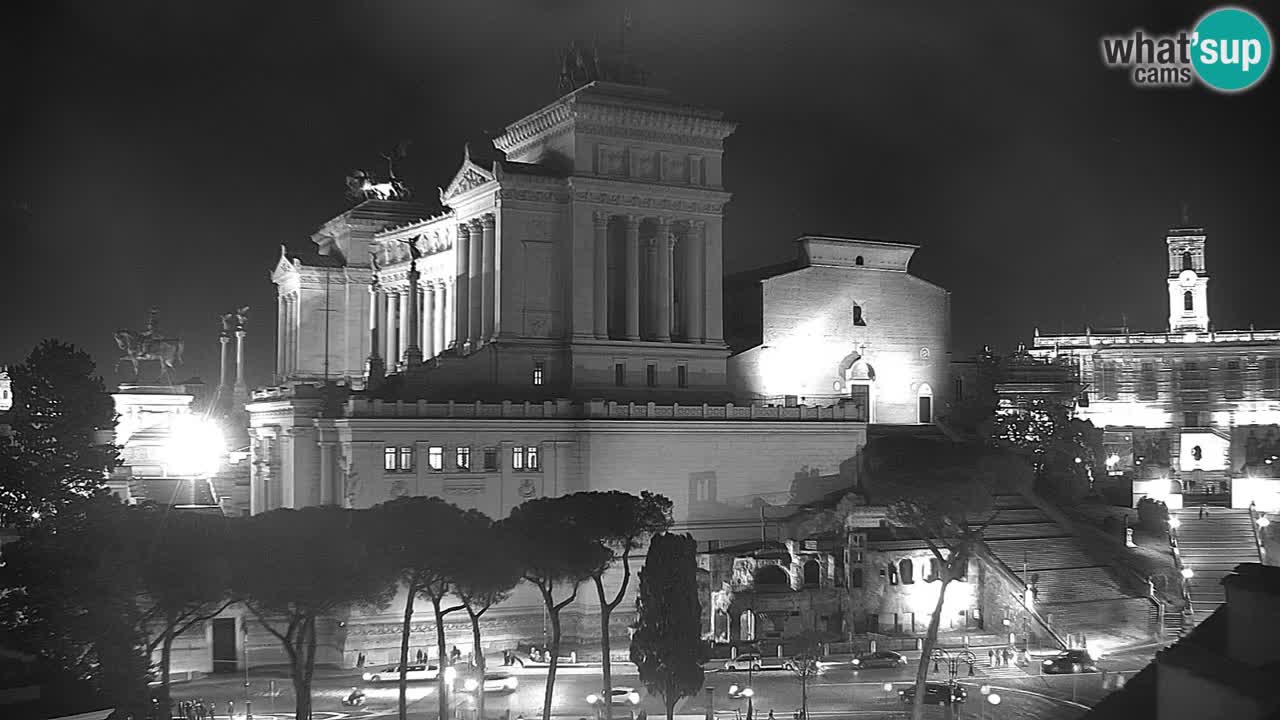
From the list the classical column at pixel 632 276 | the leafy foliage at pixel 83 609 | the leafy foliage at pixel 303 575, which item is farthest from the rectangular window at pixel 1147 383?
the leafy foliage at pixel 83 609

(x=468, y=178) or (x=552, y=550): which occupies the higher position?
(x=468, y=178)

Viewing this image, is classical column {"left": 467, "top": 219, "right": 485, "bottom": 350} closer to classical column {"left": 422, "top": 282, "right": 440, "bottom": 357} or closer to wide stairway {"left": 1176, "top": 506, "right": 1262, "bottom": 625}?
classical column {"left": 422, "top": 282, "right": 440, "bottom": 357}

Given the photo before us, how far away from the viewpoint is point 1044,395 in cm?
9044

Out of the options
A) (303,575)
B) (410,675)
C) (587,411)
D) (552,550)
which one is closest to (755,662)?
(552,550)

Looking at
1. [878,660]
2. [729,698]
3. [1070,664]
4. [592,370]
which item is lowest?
[729,698]

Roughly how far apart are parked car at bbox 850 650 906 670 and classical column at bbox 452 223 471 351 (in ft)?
97.0

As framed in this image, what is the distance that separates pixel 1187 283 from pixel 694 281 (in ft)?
214

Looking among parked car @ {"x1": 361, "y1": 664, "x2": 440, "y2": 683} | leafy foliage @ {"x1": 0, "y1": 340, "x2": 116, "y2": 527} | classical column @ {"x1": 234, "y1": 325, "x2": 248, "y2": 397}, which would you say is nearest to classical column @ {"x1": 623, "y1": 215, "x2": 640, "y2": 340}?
parked car @ {"x1": 361, "y1": 664, "x2": 440, "y2": 683}

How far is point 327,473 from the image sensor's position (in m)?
62.8

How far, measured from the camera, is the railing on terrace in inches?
2466

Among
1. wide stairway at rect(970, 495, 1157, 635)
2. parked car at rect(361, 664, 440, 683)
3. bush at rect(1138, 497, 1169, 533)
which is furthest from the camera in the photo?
bush at rect(1138, 497, 1169, 533)

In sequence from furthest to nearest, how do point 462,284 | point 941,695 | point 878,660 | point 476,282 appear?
point 462,284
point 476,282
point 878,660
point 941,695

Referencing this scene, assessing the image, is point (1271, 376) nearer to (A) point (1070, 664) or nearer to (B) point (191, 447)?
(A) point (1070, 664)

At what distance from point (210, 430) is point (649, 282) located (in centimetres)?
3154
